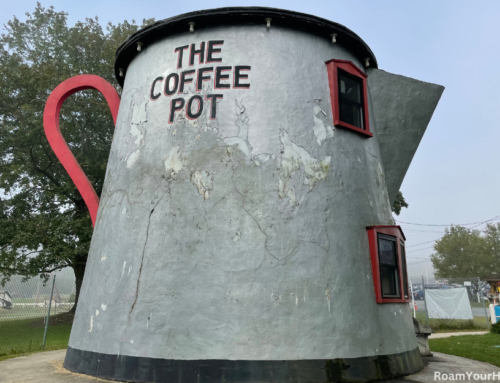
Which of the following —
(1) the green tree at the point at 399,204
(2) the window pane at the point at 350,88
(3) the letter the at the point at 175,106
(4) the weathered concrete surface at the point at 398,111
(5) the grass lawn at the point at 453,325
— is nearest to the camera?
(3) the letter the at the point at 175,106

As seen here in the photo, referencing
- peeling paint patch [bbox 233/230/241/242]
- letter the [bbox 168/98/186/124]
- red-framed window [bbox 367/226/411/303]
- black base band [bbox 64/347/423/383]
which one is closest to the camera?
black base band [bbox 64/347/423/383]

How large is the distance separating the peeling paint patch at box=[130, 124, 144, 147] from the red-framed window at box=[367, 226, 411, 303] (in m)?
4.36

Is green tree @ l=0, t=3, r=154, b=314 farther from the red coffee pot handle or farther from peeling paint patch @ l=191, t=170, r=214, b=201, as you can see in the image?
peeling paint patch @ l=191, t=170, r=214, b=201

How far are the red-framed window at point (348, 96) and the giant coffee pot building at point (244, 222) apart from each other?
1.3 inches

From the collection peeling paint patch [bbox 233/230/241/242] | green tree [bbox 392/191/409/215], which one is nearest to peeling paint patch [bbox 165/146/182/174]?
peeling paint patch [bbox 233/230/241/242]

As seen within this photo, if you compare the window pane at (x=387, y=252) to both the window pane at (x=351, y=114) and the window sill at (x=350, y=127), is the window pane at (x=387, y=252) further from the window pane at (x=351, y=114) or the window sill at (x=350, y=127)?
the window pane at (x=351, y=114)

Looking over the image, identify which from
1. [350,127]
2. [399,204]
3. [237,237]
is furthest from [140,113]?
[399,204]

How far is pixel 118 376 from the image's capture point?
6.07 m

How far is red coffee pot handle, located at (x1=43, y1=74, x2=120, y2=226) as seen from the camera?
8359 millimetres

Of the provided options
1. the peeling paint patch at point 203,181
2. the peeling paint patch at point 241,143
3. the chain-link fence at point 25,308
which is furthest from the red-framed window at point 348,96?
the chain-link fence at point 25,308

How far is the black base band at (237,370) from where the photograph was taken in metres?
5.66

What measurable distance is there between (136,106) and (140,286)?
3.44m

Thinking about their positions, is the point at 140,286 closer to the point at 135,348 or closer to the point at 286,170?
the point at 135,348

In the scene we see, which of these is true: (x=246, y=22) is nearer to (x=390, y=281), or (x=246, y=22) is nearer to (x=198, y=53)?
(x=198, y=53)
